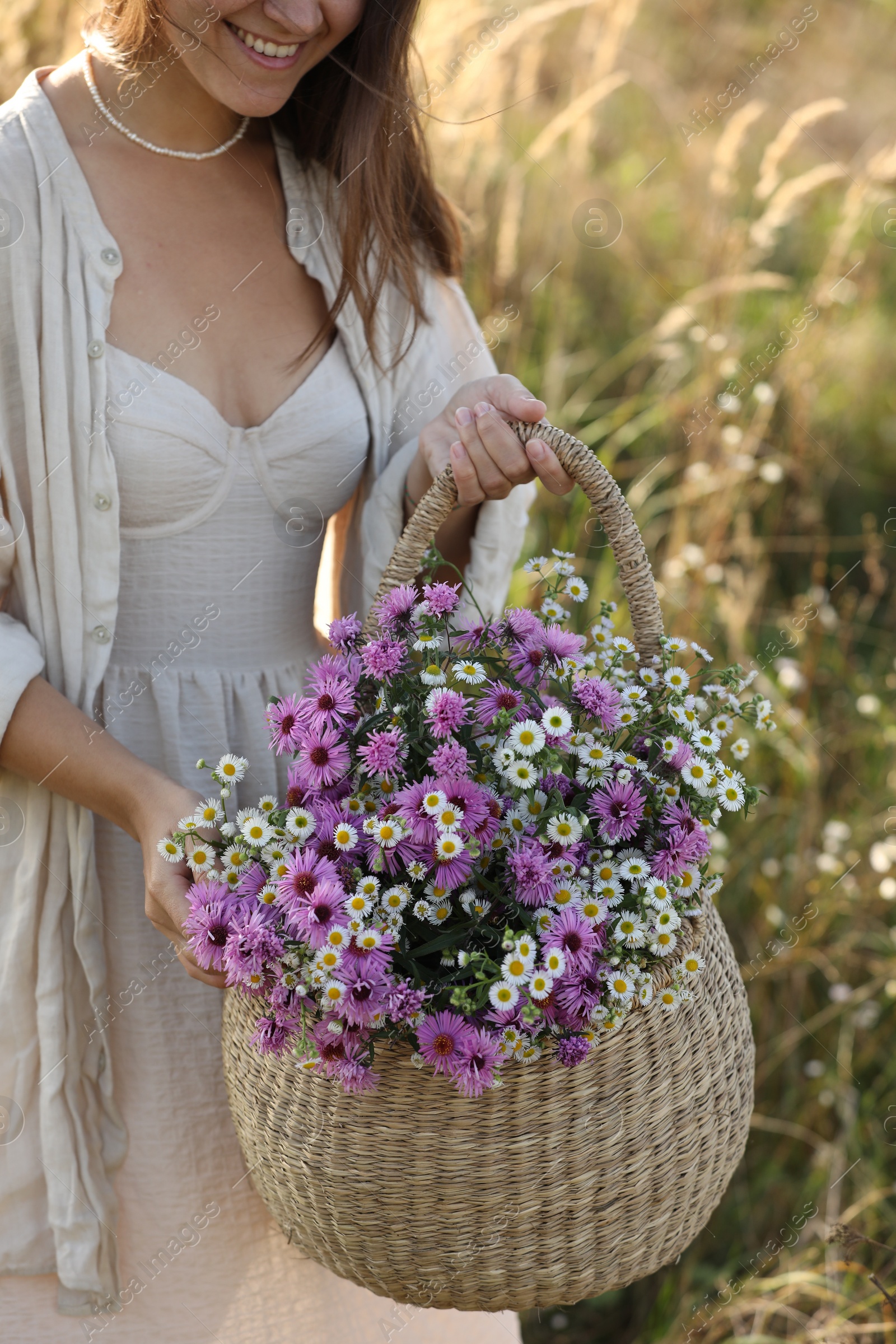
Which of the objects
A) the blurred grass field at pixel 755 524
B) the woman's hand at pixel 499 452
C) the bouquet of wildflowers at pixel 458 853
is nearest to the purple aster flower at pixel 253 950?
the bouquet of wildflowers at pixel 458 853

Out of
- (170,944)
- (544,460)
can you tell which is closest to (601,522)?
(544,460)

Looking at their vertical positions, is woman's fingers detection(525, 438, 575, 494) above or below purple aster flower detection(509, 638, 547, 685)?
above

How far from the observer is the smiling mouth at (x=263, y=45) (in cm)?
105

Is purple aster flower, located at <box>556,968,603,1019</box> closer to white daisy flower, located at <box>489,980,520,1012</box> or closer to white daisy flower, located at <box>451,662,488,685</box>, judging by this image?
white daisy flower, located at <box>489,980,520,1012</box>

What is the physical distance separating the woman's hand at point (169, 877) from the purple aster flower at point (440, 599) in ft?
0.91

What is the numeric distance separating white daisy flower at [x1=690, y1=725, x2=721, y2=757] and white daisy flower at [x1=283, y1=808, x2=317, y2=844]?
0.33m

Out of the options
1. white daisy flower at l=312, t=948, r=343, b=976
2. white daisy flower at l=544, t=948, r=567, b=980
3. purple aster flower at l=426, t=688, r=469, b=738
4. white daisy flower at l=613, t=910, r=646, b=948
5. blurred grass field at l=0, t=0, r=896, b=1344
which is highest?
purple aster flower at l=426, t=688, r=469, b=738

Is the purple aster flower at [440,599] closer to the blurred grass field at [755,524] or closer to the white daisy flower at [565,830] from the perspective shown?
the white daisy flower at [565,830]

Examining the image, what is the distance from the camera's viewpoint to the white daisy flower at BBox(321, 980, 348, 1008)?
0.77 m

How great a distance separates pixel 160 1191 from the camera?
46.4 inches

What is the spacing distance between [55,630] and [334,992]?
20.1 inches

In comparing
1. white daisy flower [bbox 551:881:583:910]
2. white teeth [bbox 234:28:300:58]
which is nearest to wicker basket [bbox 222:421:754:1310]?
white daisy flower [bbox 551:881:583:910]

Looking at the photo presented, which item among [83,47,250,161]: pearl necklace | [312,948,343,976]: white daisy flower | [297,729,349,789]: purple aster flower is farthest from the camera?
[83,47,250,161]: pearl necklace

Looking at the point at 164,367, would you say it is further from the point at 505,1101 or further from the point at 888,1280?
the point at 888,1280
